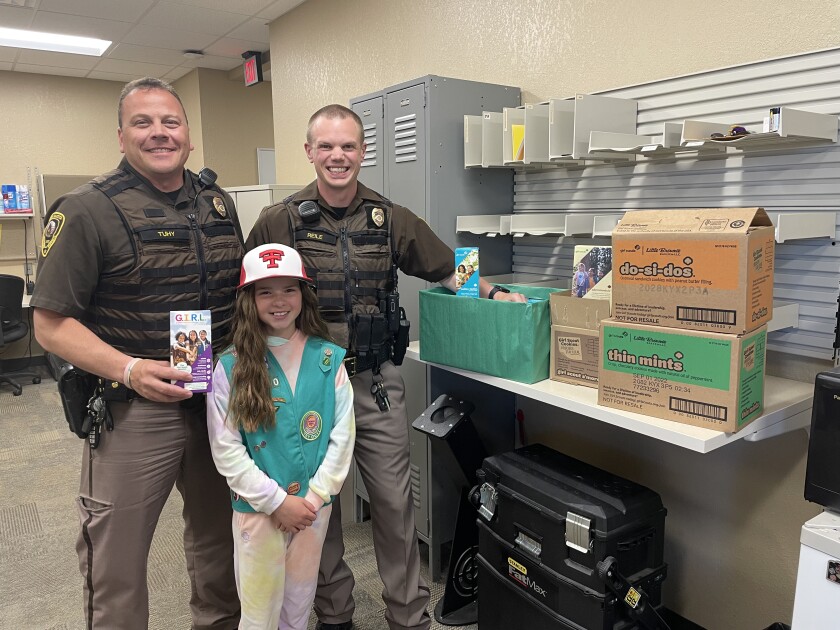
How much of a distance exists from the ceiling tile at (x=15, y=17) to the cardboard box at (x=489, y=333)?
4.12 meters

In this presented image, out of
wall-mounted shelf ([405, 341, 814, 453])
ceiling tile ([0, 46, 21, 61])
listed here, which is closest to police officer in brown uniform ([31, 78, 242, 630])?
wall-mounted shelf ([405, 341, 814, 453])

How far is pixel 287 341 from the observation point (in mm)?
1751

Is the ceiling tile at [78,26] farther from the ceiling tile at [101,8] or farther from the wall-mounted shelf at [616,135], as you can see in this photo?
the wall-mounted shelf at [616,135]

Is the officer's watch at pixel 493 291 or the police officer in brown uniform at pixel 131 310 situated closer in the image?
the police officer in brown uniform at pixel 131 310

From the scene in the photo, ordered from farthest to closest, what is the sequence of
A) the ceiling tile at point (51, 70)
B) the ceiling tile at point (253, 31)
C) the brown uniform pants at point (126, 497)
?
Result: 1. the ceiling tile at point (51, 70)
2. the ceiling tile at point (253, 31)
3. the brown uniform pants at point (126, 497)

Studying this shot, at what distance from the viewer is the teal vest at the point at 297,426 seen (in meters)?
1.67

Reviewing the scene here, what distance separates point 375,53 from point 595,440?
2599 mm

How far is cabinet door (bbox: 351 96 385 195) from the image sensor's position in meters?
2.64

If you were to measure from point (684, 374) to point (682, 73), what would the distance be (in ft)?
3.66

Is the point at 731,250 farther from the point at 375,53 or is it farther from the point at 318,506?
the point at 375,53

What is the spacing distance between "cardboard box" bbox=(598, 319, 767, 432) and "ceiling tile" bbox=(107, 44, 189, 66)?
5.26m

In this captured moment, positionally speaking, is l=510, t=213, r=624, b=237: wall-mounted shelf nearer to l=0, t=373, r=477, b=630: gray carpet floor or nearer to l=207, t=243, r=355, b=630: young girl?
l=207, t=243, r=355, b=630: young girl

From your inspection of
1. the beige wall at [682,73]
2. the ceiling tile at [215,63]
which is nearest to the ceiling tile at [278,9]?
the ceiling tile at [215,63]

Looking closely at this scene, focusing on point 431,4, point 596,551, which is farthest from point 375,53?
point 596,551
